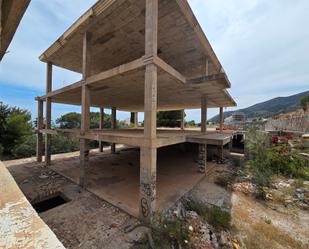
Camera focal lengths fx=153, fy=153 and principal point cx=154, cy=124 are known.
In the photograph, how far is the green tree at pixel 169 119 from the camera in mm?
22609

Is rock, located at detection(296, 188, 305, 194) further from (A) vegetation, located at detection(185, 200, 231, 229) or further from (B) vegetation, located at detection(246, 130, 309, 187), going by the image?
(A) vegetation, located at detection(185, 200, 231, 229)

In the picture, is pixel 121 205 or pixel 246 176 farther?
pixel 246 176

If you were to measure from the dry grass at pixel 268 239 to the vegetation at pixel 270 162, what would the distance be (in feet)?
10.2

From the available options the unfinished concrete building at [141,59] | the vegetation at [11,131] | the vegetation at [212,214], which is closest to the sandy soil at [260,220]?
the vegetation at [212,214]

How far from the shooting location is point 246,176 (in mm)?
7984

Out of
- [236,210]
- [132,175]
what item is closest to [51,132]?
Answer: [132,175]

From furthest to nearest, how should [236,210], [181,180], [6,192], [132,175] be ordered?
[132,175] → [181,180] → [236,210] → [6,192]

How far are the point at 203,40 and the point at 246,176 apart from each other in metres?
6.94

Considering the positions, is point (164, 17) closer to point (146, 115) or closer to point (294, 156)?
point (146, 115)

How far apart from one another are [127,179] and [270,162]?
8.14 m

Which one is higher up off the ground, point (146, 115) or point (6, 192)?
point (146, 115)

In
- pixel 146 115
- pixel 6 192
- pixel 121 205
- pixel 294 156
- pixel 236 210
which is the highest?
pixel 146 115

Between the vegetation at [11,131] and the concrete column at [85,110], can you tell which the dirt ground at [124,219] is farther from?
the vegetation at [11,131]

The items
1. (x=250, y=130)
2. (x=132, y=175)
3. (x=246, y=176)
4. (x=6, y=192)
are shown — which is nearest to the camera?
(x=6, y=192)
